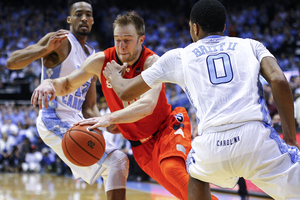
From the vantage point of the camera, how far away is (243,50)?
2.41 metres

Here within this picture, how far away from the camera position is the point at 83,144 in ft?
10.1

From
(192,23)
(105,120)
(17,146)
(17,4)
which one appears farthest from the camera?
(17,4)

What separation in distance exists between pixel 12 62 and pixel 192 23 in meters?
2.46

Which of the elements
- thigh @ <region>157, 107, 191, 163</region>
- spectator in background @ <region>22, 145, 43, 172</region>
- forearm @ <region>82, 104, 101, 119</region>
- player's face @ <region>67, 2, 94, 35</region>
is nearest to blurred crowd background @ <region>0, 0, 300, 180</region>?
spectator in background @ <region>22, 145, 43, 172</region>

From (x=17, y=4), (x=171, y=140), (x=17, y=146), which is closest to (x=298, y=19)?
(x=17, y=146)

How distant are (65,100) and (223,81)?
7.73 feet

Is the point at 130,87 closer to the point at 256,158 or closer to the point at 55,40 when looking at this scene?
the point at 256,158

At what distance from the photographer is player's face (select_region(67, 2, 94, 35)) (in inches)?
171

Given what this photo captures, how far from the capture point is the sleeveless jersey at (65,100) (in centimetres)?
398

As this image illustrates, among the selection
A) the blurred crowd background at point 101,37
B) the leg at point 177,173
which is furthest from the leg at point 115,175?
the blurred crowd background at point 101,37

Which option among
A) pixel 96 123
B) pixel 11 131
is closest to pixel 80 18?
pixel 96 123

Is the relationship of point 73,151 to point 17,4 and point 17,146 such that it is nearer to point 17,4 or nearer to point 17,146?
point 17,146

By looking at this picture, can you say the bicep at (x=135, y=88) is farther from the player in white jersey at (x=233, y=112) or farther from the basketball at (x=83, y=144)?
the basketball at (x=83, y=144)

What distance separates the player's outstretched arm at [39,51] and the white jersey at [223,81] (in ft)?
6.23
